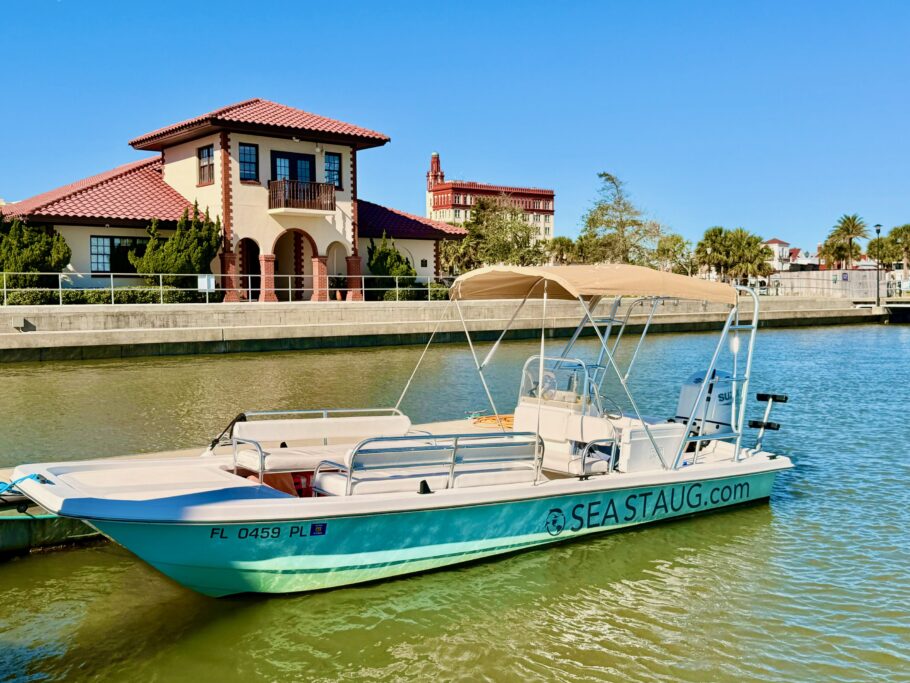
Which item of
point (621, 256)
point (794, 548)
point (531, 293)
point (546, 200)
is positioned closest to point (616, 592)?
point (794, 548)

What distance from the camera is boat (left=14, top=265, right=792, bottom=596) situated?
25.0ft

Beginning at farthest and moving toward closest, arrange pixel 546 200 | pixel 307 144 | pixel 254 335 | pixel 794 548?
pixel 546 200
pixel 307 144
pixel 254 335
pixel 794 548

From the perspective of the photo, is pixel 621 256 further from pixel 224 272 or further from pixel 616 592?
pixel 616 592

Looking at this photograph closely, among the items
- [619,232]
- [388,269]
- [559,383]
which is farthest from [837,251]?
[559,383]

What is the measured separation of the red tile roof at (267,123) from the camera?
117 ft

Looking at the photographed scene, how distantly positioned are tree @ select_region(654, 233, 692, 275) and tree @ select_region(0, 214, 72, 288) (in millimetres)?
47624

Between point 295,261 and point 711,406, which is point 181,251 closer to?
point 295,261

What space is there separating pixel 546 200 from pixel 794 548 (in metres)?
137

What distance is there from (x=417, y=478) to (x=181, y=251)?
27399mm

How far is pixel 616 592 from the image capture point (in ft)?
28.9

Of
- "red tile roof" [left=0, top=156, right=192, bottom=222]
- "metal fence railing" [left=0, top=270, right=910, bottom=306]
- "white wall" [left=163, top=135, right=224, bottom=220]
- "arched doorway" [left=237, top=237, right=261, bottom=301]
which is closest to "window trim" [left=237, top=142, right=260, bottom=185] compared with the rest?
"white wall" [left=163, top=135, right=224, bottom=220]

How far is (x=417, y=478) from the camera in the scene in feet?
28.8

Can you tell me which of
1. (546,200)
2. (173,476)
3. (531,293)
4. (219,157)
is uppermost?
(546,200)

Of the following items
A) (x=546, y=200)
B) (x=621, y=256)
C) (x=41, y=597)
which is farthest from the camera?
(x=546, y=200)
